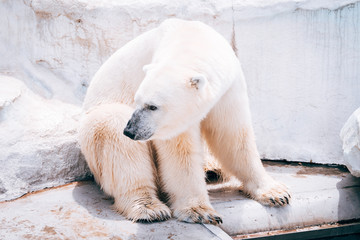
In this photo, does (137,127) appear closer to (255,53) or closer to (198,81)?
(198,81)

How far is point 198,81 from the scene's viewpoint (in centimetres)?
210

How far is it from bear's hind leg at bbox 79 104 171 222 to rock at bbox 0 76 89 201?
65 cm

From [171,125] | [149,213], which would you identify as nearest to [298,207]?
[149,213]

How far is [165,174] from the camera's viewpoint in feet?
8.41

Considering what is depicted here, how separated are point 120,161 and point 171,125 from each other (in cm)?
54

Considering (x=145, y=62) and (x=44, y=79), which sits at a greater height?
(x=145, y=62)

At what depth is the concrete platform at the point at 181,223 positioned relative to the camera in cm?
227

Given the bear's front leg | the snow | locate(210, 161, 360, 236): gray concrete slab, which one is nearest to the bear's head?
the bear's front leg

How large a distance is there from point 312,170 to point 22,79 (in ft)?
8.98

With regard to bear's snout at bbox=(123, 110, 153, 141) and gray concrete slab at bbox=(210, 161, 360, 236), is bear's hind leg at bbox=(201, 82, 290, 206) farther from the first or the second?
bear's snout at bbox=(123, 110, 153, 141)

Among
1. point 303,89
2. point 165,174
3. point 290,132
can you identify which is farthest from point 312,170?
point 165,174

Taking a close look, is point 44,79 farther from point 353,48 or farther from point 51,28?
point 353,48

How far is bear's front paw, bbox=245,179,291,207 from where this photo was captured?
2.66 meters

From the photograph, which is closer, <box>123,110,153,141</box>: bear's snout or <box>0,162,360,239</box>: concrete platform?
<box>123,110,153,141</box>: bear's snout
